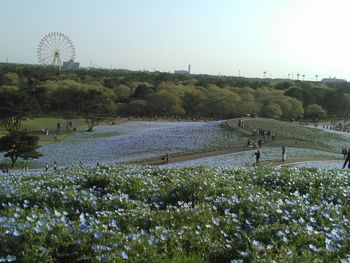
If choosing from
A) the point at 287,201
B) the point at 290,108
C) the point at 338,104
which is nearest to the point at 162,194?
the point at 287,201

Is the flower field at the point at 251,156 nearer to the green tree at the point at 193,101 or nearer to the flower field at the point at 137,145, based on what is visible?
the flower field at the point at 137,145

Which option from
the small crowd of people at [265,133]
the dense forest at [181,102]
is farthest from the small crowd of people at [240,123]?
the dense forest at [181,102]

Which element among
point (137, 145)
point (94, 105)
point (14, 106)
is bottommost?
point (137, 145)

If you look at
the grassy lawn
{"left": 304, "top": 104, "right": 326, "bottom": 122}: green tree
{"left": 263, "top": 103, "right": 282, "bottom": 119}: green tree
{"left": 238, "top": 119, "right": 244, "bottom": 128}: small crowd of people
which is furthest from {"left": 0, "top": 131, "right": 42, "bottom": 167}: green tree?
{"left": 304, "top": 104, "right": 326, "bottom": 122}: green tree

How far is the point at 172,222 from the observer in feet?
24.3

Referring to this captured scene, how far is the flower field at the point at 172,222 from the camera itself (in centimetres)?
582

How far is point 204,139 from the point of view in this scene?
173ft

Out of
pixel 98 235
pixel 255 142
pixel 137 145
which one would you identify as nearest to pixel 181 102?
pixel 137 145

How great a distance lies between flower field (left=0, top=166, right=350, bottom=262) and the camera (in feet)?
19.1

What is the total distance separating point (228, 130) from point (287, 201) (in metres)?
48.2

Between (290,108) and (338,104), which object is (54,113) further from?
(338,104)

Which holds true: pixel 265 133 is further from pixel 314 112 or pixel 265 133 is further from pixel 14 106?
pixel 314 112

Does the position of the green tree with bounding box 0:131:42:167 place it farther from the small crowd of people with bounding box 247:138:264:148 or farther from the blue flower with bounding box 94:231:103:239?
the blue flower with bounding box 94:231:103:239

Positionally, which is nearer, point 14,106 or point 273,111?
point 14,106
